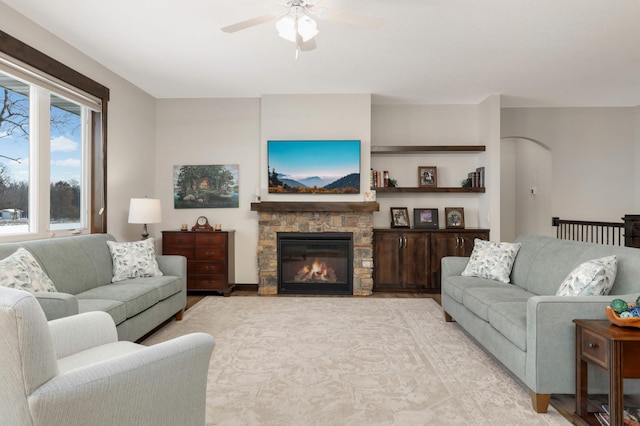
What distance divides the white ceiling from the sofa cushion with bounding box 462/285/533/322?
89.1 inches

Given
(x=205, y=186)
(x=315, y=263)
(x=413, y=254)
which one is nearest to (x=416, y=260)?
(x=413, y=254)

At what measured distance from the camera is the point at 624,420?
1918mm

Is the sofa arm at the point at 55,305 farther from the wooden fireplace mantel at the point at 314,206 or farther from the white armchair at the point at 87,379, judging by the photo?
the wooden fireplace mantel at the point at 314,206

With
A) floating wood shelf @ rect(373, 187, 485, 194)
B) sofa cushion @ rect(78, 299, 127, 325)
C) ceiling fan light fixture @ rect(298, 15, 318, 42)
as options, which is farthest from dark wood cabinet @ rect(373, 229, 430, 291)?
sofa cushion @ rect(78, 299, 127, 325)

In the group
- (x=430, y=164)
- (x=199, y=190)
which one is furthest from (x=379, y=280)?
(x=199, y=190)

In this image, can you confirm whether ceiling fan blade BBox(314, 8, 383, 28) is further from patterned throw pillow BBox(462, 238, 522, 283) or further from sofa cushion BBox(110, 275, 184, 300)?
sofa cushion BBox(110, 275, 184, 300)

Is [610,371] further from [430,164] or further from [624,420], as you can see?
[430,164]

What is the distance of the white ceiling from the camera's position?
3057 millimetres

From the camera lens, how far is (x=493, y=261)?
3.78m

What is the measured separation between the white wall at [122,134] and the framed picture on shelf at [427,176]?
3983 millimetres

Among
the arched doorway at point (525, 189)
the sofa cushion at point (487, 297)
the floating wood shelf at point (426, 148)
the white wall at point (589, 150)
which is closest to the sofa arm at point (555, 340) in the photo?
the sofa cushion at point (487, 297)

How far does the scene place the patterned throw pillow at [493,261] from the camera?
12.2 feet

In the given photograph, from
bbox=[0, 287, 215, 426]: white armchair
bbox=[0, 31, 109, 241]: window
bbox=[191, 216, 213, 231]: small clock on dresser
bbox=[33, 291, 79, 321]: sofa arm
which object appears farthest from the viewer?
bbox=[191, 216, 213, 231]: small clock on dresser

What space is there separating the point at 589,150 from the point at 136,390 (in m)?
6.92
